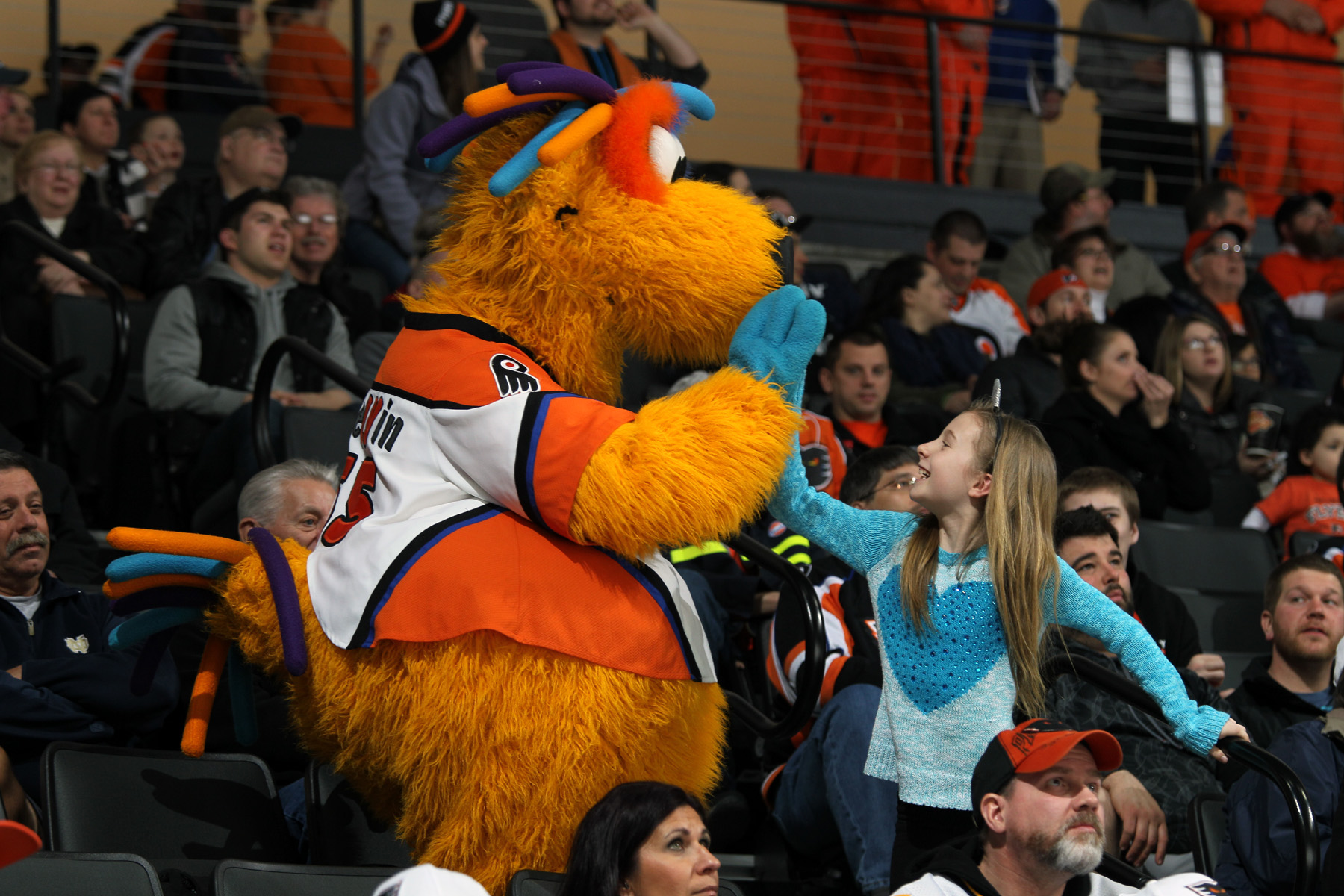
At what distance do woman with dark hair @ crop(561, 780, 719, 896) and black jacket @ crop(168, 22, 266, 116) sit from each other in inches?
213

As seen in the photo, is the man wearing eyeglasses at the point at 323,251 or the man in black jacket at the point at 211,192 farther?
the man in black jacket at the point at 211,192

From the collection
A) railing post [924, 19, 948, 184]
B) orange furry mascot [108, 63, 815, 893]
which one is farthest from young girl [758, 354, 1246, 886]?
railing post [924, 19, 948, 184]

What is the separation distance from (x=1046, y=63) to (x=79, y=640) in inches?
256

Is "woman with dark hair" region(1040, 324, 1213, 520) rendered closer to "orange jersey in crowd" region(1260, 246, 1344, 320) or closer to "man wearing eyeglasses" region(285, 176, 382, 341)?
"man wearing eyeglasses" region(285, 176, 382, 341)

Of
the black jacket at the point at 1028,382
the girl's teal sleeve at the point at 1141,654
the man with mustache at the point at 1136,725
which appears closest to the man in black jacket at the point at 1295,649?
the man with mustache at the point at 1136,725

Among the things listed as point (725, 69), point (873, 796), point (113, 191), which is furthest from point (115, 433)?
point (725, 69)

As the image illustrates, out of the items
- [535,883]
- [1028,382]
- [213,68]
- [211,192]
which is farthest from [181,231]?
[535,883]

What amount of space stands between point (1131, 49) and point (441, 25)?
4.40m

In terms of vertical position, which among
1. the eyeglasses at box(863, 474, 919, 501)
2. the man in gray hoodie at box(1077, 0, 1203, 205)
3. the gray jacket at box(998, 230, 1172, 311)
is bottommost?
the eyeglasses at box(863, 474, 919, 501)

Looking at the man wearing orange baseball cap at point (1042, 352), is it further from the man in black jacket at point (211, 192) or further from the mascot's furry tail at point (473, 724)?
the mascot's furry tail at point (473, 724)

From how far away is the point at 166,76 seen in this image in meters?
7.55

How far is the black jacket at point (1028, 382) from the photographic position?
227 inches

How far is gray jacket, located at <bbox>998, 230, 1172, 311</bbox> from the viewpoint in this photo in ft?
24.1

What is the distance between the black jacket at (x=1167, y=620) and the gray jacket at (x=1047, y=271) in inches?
115
